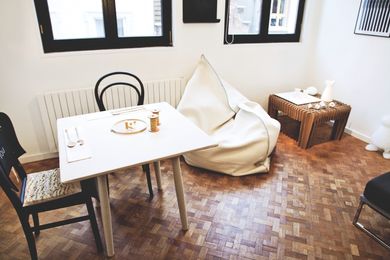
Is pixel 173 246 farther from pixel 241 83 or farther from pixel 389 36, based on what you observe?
pixel 389 36

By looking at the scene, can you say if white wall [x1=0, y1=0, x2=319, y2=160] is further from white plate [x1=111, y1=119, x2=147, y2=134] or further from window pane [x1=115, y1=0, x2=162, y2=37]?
white plate [x1=111, y1=119, x2=147, y2=134]

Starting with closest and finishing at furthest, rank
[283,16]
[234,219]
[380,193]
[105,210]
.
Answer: [105,210]
[380,193]
[234,219]
[283,16]

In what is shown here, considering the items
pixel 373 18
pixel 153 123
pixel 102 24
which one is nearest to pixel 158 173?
pixel 153 123

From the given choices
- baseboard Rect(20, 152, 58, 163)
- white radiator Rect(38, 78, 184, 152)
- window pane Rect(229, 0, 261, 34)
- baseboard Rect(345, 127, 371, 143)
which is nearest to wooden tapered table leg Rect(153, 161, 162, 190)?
white radiator Rect(38, 78, 184, 152)

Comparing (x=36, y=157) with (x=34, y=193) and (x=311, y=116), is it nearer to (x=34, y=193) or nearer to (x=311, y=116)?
(x=34, y=193)

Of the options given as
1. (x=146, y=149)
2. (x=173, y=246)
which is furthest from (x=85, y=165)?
(x=173, y=246)

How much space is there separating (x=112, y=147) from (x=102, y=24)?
1672 millimetres

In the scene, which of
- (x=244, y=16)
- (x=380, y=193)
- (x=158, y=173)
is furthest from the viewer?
(x=244, y=16)

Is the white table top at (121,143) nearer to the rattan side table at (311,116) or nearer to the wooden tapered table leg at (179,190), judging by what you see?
the wooden tapered table leg at (179,190)

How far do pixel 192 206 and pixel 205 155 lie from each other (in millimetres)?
546

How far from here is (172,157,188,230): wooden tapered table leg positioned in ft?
5.96

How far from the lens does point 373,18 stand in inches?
118

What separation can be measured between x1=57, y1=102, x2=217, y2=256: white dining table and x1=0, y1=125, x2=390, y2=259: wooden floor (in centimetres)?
19

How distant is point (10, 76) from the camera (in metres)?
2.50
